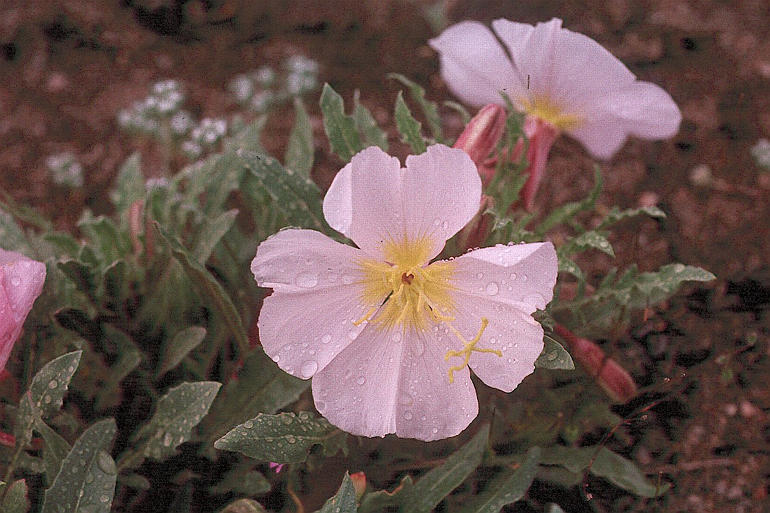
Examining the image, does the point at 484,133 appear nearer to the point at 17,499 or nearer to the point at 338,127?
the point at 338,127

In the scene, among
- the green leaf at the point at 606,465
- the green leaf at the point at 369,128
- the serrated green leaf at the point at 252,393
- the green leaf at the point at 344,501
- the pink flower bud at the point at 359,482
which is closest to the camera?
the green leaf at the point at 344,501

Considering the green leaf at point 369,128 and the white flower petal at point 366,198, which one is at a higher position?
the white flower petal at point 366,198

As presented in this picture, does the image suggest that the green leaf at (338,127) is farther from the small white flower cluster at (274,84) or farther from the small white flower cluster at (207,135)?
the small white flower cluster at (274,84)

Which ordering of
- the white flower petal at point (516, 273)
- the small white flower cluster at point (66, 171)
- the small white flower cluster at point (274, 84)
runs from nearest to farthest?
the white flower petal at point (516, 273), the small white flower cluster at point (66, 171), the small white flower cluster at point (274, 84)

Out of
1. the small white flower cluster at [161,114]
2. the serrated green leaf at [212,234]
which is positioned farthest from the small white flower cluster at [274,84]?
the serrated green leaf at [212,234]

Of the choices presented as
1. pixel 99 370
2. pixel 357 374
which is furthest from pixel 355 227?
pixel 99 370

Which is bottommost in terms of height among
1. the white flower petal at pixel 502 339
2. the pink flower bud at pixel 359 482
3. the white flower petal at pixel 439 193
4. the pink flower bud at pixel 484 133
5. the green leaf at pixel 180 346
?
the pink flower bud at pixel 359 482

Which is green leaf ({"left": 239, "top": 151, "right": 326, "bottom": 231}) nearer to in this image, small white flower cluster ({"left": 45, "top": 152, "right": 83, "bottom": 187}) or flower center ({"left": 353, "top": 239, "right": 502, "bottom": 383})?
flower center ({"left": 353, "top": 239, "right": 502, "bottom": 383})
